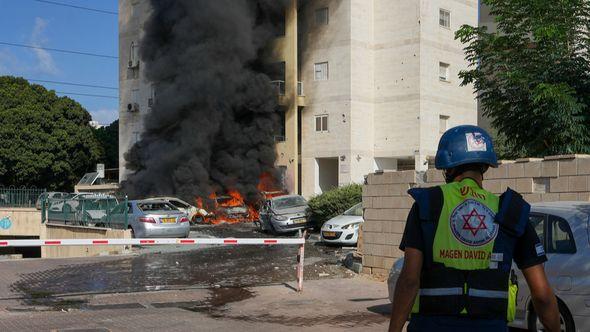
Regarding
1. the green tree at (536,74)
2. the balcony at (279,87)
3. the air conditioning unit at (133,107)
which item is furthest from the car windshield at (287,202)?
the air conditioning unit at (133,107)

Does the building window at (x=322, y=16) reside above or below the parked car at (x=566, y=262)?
above

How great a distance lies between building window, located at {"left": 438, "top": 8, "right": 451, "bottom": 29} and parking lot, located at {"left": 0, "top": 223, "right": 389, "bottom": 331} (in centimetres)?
2280

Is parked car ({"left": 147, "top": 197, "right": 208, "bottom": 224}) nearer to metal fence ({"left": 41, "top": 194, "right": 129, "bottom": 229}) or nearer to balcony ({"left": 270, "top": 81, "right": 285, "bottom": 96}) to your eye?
metal fence ({"left": 41, "top": 194, "right": 129, "bottom": 229})

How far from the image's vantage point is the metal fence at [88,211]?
2042 centimetres

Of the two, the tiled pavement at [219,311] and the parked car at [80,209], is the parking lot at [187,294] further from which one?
the parked car at [80,209]

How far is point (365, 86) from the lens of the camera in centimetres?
3703

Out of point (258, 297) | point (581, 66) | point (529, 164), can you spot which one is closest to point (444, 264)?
point (529, 164)

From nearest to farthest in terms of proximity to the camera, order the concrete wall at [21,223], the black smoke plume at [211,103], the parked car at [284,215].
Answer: the parked car at [284,215], the concrete wall at [21,223], the black smoke plume at [211,103]

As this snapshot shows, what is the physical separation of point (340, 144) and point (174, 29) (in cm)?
1179

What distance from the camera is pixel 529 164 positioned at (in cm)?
983

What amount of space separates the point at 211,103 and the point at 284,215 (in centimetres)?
1526

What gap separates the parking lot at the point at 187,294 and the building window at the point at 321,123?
2049cm

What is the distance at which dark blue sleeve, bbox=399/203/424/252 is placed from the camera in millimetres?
2750

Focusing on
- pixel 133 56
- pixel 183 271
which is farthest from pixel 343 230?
pixel 133 56
